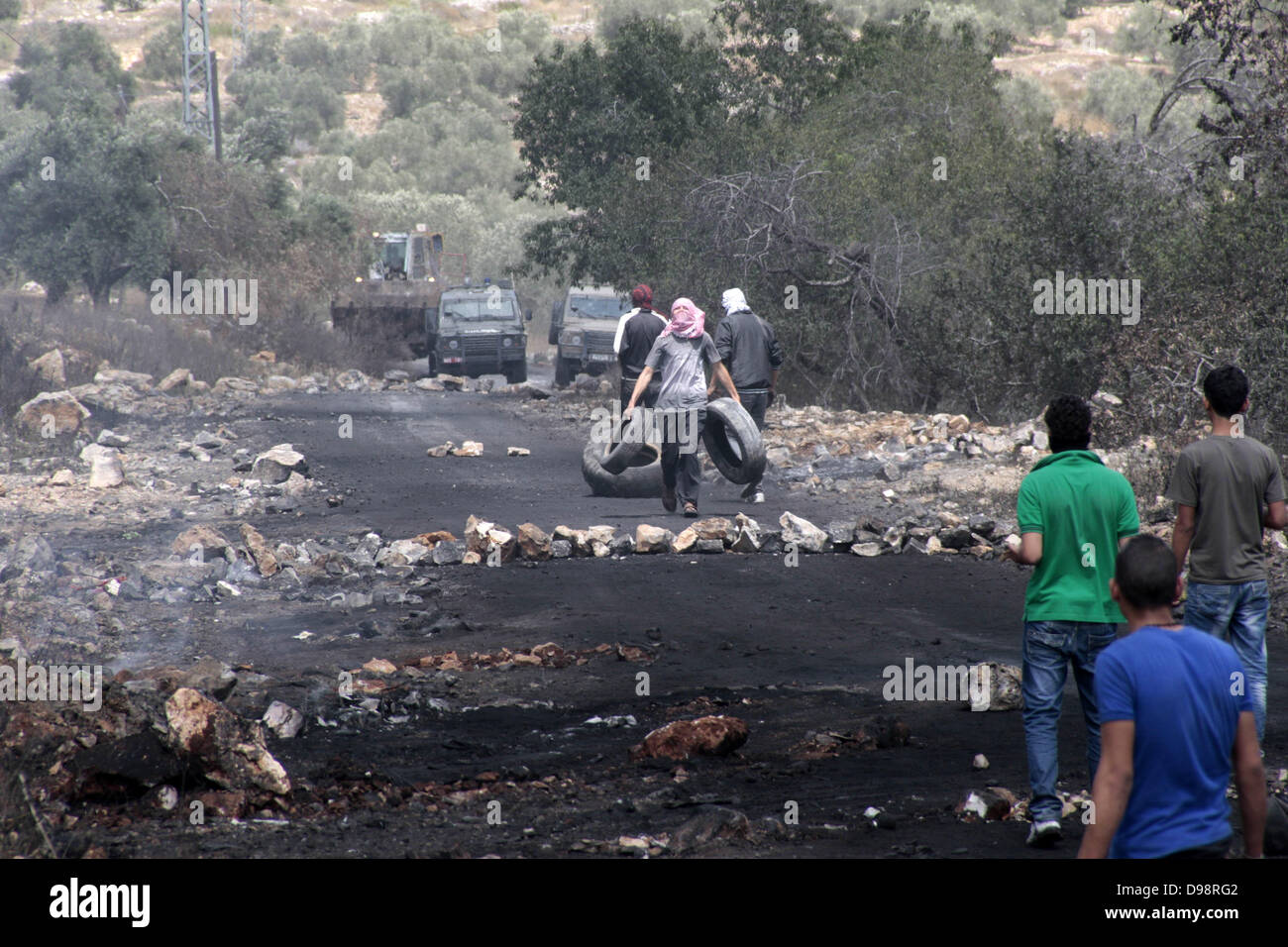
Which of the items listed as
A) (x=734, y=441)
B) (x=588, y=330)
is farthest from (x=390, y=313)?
(x=734, y=441)

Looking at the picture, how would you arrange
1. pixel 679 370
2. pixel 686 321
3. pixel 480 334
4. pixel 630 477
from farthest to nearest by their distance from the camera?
pixel 480 334 → pixel 630 477 → pixel 679 370 → pixel 686 321

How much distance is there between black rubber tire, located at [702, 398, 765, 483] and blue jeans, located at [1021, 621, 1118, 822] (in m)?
7.49

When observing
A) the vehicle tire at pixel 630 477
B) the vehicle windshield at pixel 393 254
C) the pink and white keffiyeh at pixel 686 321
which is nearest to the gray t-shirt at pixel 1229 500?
the pink and white keffiyeh at pixel 686 321

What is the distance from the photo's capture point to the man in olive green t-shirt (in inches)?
203

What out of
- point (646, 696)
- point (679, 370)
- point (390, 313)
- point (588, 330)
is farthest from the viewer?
point (390, 313)

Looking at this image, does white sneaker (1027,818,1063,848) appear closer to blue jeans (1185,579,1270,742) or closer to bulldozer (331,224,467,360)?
blue jeans (1185,579,1270,742)

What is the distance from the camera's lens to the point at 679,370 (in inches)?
449

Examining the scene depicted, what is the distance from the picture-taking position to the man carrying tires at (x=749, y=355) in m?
13.2

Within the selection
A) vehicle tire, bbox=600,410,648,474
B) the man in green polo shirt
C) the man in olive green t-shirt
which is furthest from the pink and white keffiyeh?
the man in green polo shirt

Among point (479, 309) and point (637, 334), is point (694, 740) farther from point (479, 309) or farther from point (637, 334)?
point (479, 309)

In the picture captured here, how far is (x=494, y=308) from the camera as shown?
1199 inches

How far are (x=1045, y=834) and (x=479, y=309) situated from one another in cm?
2694

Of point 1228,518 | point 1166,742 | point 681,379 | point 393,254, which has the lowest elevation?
point 1166,742
